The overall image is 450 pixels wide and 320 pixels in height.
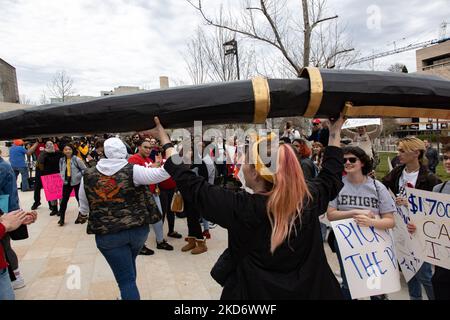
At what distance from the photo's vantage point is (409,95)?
1.79 m

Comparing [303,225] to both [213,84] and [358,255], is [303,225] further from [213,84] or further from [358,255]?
[358,255]

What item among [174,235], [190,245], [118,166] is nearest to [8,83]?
[174,235]

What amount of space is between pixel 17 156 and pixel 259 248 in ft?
37.4

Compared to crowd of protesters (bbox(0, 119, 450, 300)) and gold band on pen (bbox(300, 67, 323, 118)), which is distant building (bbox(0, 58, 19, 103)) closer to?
crowd of protesters (bbox(0, 119, 450, 300))

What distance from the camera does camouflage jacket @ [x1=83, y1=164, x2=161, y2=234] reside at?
2.97 m

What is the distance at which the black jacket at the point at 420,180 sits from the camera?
10.5 ft

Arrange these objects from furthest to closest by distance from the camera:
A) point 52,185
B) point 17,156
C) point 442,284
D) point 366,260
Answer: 1. point 17,156
2. point 52,185
3. point 366,260
4. point 442,284

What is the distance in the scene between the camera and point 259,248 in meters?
1.59

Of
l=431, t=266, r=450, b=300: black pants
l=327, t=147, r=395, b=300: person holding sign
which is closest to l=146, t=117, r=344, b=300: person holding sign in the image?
l=431, t=266, r=450, b=300: black pants

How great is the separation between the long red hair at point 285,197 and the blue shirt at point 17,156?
11.3 meters

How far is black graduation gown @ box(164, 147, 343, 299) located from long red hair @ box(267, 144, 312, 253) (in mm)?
44

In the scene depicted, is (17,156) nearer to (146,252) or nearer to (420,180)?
(146,252)

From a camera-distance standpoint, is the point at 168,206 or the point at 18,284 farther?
the point at 168,206

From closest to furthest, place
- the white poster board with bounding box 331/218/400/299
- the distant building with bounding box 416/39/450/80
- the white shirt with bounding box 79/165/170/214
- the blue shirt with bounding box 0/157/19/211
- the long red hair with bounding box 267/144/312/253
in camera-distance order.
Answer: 1. the long red hair with bounding box 267/144/312/253
2. the white poster board with bounding box 331/218/400/299
3. the white shirt with bounding box 79/165/170/214
4. the blue shirt with bounding box 0/157/19/211
5. the distant building with bounding box 416/39/450/80
